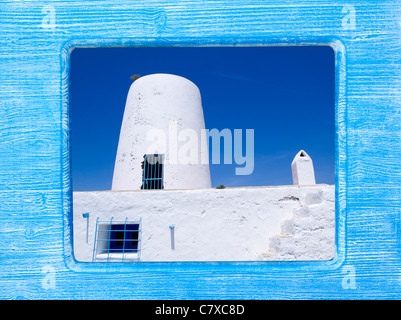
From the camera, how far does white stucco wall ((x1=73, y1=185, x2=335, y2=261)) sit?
7.11 metres

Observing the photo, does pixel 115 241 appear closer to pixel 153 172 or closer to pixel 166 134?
pixel 153 172

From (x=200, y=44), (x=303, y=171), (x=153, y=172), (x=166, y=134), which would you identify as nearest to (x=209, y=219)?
(x=303, y=171)

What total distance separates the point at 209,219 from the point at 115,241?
8.99 feet

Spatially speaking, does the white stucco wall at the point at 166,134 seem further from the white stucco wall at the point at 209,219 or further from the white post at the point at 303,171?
the white post at the point at 303,171

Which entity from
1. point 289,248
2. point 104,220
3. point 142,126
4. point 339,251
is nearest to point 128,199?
point 104,220

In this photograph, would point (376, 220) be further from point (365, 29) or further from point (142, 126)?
point (142, 126)

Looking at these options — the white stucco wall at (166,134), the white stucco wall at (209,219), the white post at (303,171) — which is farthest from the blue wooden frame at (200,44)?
the white stucco wall at (166,134)

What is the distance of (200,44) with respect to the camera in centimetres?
176

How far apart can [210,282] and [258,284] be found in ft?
0.86

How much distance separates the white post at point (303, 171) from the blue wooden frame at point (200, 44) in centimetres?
627

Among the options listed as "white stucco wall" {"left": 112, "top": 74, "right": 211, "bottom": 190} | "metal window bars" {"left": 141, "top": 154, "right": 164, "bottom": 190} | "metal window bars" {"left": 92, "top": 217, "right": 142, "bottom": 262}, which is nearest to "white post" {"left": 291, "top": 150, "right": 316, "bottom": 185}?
"white stucco wall" {"left": 112, "top": 74, "right": 211, "bottom": 190}

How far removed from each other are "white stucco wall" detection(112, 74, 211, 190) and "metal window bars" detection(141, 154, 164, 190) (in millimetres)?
128

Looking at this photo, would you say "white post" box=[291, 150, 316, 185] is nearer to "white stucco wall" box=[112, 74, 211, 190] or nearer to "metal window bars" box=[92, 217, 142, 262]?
"white stucco wall" box=[112, 74, 211, 190]

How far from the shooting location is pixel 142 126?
9.58 meters
